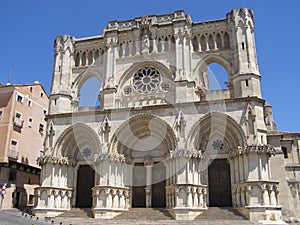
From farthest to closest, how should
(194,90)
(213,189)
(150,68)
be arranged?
(150,68), (194,90), (213,189)

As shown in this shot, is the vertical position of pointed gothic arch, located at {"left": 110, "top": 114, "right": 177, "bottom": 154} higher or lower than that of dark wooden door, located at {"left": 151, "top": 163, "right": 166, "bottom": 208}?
higher

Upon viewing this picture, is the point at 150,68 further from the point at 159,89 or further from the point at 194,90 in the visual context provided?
the point at 194,90

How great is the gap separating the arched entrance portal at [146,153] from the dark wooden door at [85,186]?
289cm

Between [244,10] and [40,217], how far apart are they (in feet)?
62.4

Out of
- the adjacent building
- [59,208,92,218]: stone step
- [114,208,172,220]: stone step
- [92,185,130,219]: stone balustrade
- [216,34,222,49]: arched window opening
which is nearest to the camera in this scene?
[114,208,172,220]: stone step

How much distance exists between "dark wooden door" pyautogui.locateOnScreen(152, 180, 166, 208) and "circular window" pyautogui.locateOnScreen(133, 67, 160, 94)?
21.2 feet

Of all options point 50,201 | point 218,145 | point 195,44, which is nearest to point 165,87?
point 195,44

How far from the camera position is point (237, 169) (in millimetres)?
19812

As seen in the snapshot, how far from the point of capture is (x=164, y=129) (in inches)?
847

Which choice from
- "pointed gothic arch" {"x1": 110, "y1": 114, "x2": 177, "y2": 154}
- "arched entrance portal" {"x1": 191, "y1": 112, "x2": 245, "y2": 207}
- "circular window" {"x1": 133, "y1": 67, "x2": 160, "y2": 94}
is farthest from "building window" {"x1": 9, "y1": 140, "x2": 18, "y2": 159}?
"arched entrance portal" {"x1": 191, "y1": 112, "x2": 245, "y2": 207}

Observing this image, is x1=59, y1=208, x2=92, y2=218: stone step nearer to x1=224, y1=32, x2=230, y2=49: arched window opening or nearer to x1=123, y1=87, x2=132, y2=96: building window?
x1=123, y1=87, x2=132, y2=96: building window

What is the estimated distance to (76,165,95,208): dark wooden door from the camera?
75.5 feet

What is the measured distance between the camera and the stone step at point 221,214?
18344 mm

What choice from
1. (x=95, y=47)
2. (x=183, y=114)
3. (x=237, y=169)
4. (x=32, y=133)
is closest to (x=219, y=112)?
(x=183, y=114)
